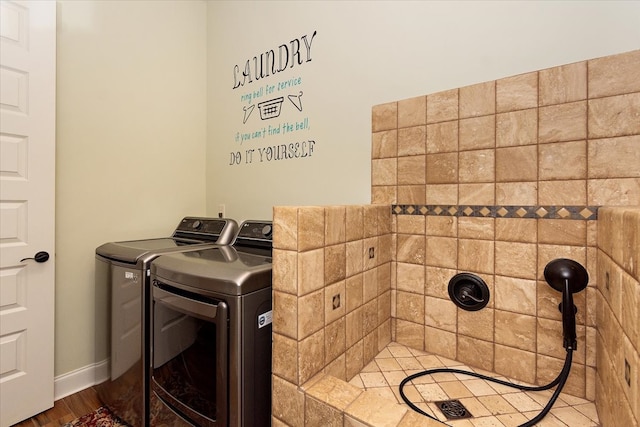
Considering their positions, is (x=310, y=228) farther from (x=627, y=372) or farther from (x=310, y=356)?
(x=627, y=372)

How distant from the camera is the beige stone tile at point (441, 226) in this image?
1.32m

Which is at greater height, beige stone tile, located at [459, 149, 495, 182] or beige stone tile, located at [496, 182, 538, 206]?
beige stone tile, located at [459, 149, 495, 182]

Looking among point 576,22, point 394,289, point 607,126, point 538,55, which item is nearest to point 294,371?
point 394,289

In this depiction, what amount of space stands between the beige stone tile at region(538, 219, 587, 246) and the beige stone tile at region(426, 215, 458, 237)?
309 millimetres

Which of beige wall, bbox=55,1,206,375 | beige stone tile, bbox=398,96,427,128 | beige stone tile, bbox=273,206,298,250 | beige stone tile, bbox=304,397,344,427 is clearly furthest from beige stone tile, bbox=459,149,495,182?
beige wall, bbox=55,1,206,375

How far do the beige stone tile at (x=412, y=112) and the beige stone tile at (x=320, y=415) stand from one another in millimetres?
1199

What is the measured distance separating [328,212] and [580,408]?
3.52 ft

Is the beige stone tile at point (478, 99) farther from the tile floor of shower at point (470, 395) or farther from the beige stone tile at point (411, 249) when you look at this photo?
the tile floor of shower at point (470, 395)

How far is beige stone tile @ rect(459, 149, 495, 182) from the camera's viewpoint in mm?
1233

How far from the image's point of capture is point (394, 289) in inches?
57.9

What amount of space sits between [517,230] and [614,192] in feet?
1.02

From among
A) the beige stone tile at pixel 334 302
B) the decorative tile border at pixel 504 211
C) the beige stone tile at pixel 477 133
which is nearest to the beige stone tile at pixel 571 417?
the decorative tile border at pixel 504 211

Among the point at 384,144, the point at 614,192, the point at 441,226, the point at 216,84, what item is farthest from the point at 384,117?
the point at 216,84

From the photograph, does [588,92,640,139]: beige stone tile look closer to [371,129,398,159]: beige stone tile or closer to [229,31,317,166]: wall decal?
[371,129,398,159]: beige stone tile
